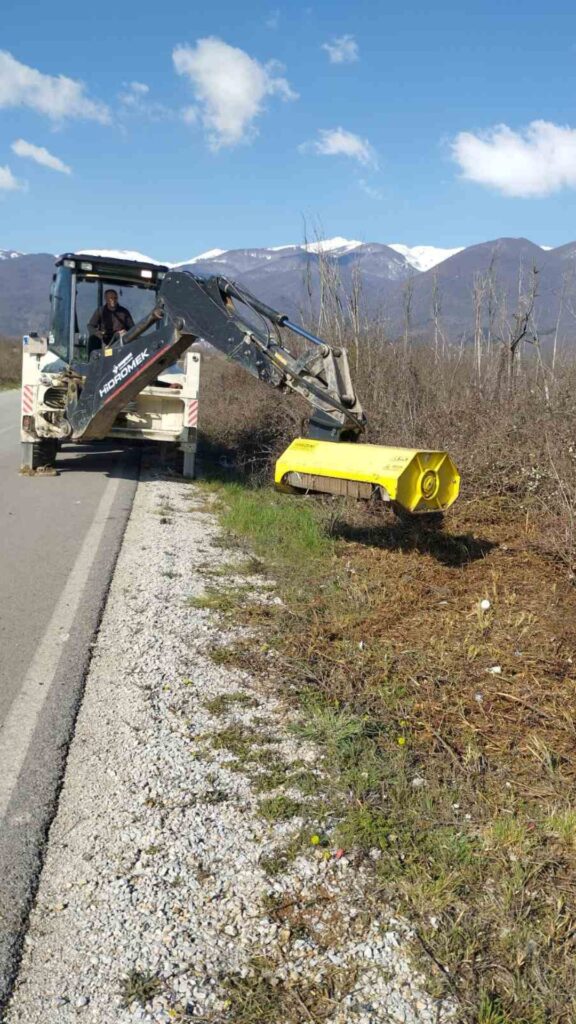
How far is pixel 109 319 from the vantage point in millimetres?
11930

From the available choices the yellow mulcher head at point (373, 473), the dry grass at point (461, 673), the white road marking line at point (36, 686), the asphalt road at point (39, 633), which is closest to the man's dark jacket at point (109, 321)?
the asphalt road at point (39, 633)

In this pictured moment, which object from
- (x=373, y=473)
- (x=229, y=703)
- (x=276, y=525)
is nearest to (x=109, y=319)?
(x=276, y=525)

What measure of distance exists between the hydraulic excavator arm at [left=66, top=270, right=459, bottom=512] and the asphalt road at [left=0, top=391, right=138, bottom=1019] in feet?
4.72

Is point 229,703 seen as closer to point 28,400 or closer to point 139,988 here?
point 139,988

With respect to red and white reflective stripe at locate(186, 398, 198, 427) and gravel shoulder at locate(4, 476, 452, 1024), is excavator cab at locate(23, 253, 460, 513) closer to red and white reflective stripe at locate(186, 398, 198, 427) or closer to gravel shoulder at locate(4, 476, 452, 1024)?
red and white reflective stripe at locate(186, 398, 198, 427)

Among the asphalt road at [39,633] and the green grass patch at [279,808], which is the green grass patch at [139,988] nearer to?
the asphalt road at [39,633]

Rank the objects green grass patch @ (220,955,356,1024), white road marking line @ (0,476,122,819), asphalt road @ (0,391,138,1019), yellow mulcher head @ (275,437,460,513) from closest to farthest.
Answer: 1. green grass patch @ (220,955,356,1024)
2. asphalt road @ (0,391,138,1019)
3. white road marking line @ (0,476,122,819)
4. yellow mulcher head @ (275,437,460,513)

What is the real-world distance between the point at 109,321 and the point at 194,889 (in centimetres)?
1006

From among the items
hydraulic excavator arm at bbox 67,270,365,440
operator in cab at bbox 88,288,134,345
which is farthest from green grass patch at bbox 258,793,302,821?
operator in cab at bbox 88,288,134,345

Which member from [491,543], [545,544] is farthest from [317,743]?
[491,543]

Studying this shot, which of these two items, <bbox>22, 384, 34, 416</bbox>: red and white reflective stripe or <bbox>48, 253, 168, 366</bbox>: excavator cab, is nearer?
<bbox>22, 384, 34, 416</bbox>: red and white reflective stripe

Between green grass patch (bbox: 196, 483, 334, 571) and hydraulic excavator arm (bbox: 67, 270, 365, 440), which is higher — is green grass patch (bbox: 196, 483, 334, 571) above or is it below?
below

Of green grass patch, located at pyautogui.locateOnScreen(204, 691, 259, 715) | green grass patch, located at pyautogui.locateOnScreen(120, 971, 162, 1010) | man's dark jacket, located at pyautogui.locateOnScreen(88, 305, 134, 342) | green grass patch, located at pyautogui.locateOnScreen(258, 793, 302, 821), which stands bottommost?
green grass patch, located at pyautogui.locateOnScreen(120, 971, 162, 1010)

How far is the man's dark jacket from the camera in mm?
11875
